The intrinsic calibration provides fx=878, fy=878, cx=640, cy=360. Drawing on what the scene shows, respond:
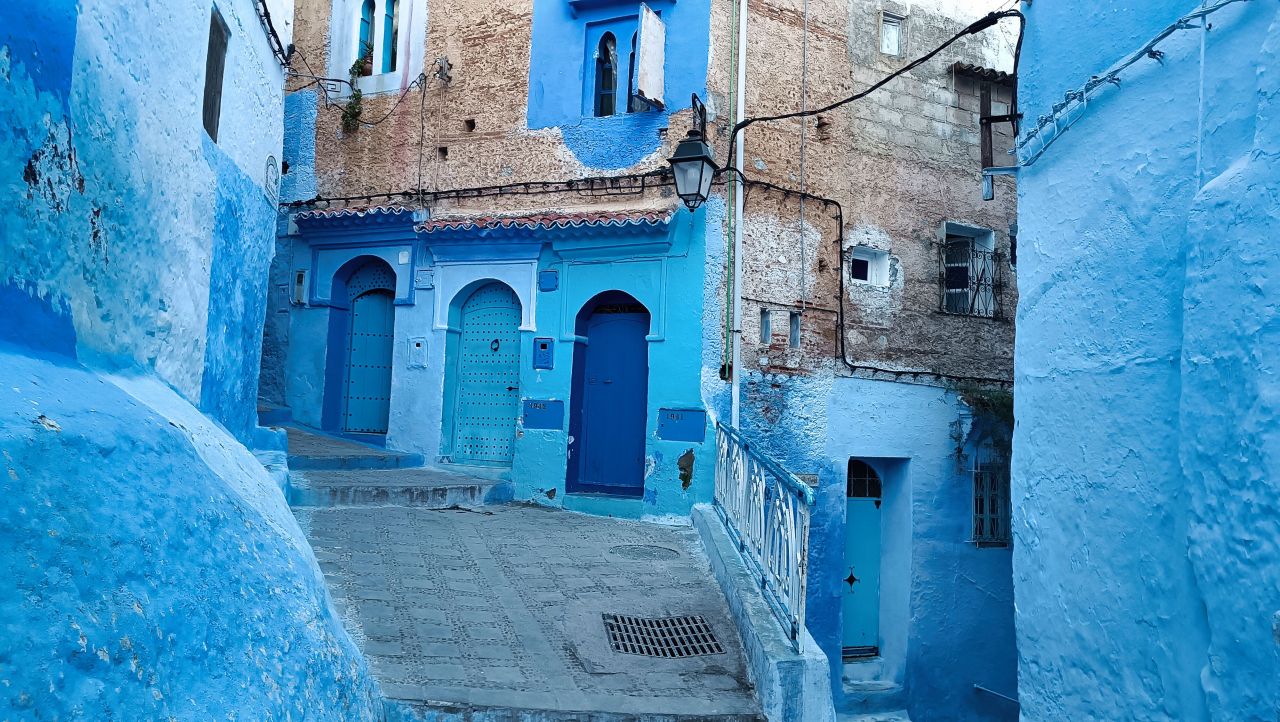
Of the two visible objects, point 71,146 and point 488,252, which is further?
point 488,252

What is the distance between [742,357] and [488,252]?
3198 millimetres

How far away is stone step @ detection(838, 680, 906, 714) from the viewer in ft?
31.1

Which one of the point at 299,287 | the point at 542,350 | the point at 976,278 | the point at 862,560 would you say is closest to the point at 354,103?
the point at 299,287

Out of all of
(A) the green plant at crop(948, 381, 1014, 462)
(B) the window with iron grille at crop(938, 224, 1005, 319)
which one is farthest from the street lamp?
(B) the window with iron grille at crop(938, 224, 1005, 319)

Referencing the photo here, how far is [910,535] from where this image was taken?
9.92m

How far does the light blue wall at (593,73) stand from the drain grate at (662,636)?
563 cm

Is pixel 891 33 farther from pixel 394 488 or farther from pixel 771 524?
pixel 394 488

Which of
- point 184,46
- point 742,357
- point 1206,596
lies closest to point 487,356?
point 742,357

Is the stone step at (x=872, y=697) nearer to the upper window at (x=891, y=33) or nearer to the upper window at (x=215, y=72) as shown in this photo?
the upper window at (x=891, y=33)

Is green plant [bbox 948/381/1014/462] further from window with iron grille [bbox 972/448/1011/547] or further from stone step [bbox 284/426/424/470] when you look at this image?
stone step [bbox 284/426/424/470]

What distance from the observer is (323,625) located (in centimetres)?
366

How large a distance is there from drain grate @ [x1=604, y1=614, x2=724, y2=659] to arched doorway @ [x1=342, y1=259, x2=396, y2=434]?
6.69m

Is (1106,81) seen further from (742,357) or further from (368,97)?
(368,97)

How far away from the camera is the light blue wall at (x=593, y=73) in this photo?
31.1ft
